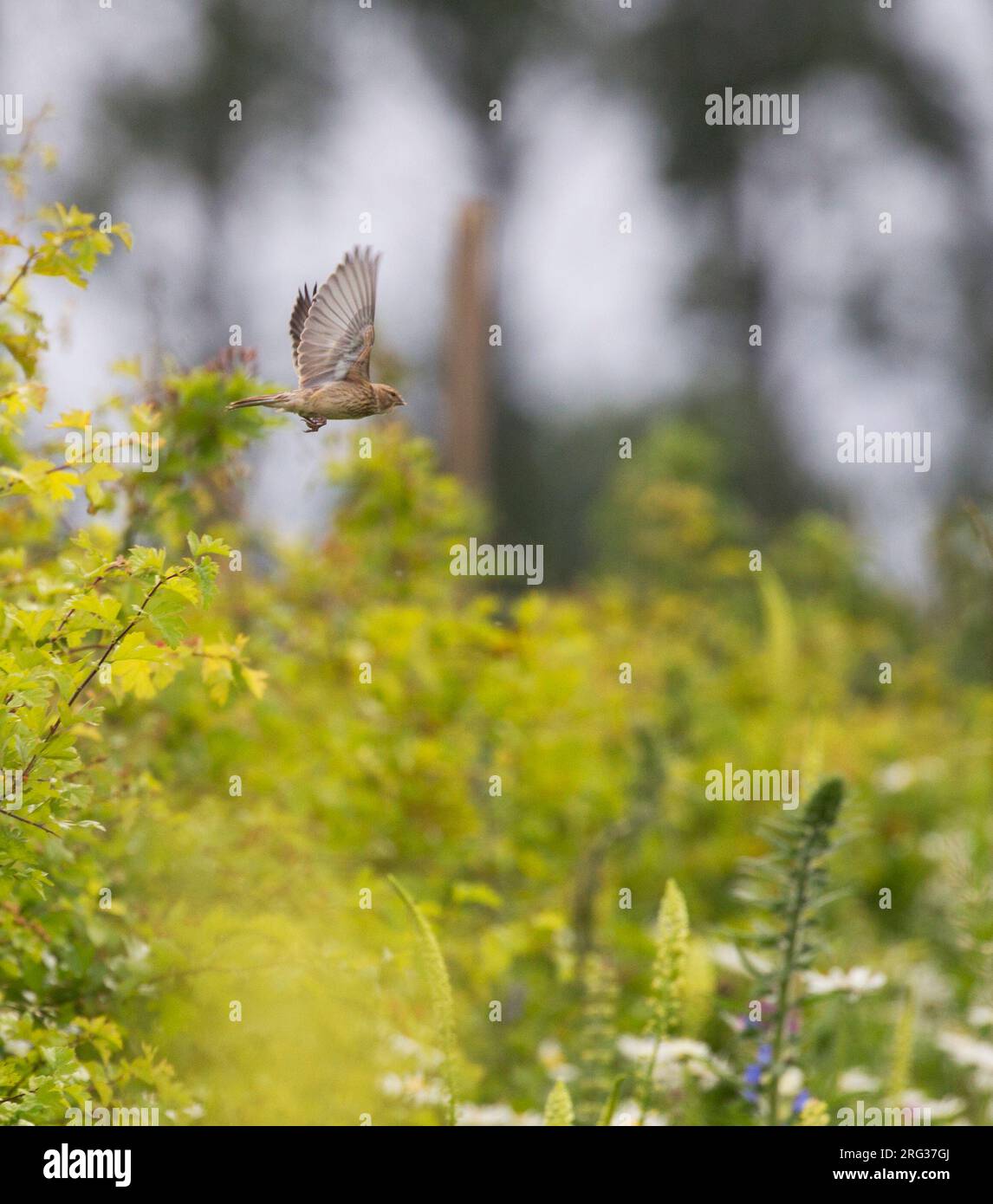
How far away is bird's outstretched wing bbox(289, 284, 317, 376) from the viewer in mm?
1579

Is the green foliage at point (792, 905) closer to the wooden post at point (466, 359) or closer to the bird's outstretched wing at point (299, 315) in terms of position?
the bird's outstretched wing at point (299, 315)

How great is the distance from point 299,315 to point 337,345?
0.23 feet

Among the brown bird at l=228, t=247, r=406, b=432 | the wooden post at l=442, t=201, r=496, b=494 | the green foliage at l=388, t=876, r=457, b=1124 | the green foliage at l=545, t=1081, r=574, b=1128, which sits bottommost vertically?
the green foliage at l=545, t=1081, r=574, b=1128

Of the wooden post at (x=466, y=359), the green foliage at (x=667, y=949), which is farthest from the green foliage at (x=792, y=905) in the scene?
the wooden post at (x=466, y=359)

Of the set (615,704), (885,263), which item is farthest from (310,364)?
(885,263)

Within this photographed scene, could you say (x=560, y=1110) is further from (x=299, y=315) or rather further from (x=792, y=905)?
(x=299, y=315)

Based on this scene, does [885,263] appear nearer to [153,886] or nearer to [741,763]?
[741,763]

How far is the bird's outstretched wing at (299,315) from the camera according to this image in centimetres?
158

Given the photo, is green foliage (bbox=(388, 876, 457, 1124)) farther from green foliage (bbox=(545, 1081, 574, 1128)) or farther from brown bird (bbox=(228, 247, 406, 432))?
brown bird (bbox=(228, 247, 406, 432))

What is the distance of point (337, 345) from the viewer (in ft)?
5.37

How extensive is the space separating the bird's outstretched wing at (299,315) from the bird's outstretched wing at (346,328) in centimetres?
1

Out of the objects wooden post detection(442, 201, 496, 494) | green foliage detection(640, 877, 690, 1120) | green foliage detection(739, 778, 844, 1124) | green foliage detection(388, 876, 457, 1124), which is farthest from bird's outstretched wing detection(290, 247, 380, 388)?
wooden post detection(442, 201, 496, 494)

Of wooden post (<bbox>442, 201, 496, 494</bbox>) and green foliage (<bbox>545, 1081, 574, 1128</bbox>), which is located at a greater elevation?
wooden post (<bbox>442, 201, 496, 494</bbox>)

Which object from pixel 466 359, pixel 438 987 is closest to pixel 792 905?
pixel 438 987
